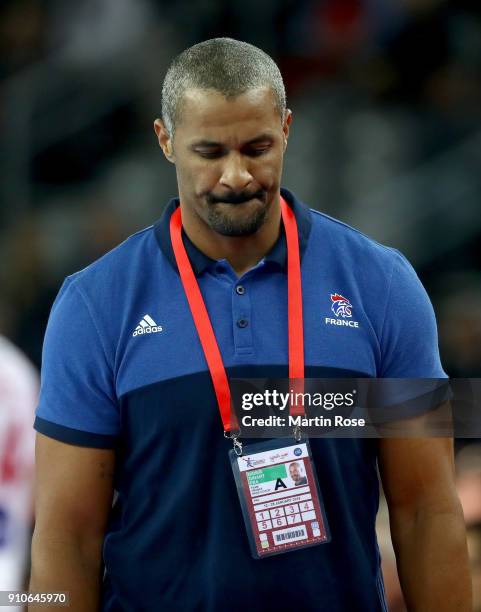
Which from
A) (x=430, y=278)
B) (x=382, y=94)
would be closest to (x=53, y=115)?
(x=382, y=94)

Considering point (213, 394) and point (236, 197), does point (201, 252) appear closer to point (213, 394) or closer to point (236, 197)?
point (236, 197)

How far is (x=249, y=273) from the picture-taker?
7.73ft

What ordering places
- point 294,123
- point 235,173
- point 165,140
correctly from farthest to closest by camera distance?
point 294,123 < point 165,140 < point 235,173

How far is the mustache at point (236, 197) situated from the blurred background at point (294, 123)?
3612 mm

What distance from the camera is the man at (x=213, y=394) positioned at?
7.37ft

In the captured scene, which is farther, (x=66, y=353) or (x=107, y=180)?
(x=107, y=180)

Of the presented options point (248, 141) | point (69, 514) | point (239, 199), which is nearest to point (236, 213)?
point (239, 199)

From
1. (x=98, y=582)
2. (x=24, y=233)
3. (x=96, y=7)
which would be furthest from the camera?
(x=96, y=7)

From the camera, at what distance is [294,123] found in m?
6.46

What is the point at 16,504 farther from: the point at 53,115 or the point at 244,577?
the point at 53,115

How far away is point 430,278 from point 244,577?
4.23 m

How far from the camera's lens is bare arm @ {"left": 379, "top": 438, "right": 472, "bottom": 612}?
2.33m

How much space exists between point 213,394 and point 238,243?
339 mm

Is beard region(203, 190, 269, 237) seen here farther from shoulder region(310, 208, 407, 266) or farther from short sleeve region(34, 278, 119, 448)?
short sleeve region(34, 278, 119, 448)
